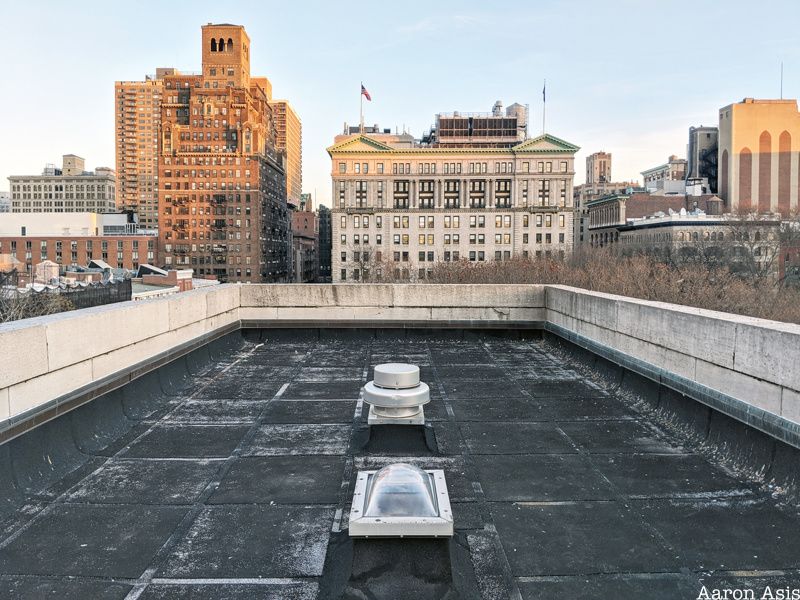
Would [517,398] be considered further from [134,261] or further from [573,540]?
[134,261]

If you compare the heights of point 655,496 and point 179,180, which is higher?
point 179,180

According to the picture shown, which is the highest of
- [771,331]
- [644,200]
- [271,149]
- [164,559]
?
[271,149]

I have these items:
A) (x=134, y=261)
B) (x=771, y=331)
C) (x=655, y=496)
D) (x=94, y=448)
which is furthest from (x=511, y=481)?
(x=134, y=261)

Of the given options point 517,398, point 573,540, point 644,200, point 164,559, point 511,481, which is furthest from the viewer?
point 644,200

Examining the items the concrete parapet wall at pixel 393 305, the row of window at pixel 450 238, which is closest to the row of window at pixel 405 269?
the row of window at pixel 450 238

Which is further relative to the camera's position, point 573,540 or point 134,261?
point 134,261

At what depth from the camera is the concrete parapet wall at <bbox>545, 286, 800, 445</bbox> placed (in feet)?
20.4

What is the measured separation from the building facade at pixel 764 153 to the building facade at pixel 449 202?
213ft

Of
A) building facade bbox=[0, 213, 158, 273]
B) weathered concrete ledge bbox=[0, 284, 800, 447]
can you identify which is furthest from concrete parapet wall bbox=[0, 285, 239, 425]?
building facade bbox=[0, 213, 158, 273]

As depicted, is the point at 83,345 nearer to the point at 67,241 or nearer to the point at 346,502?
the point at 346,502

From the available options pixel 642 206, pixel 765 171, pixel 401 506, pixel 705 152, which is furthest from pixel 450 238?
pixel 401 506

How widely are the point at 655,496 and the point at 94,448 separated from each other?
18.9ft

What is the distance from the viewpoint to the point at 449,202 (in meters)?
132

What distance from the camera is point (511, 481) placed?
20.8 ft
